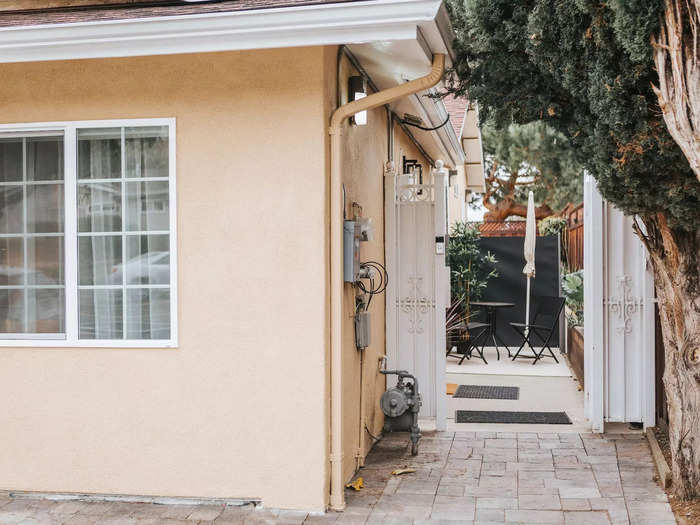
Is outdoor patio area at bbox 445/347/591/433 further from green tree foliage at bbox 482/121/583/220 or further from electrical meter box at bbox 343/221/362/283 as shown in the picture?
green tree foliage at bbox 482/121/583/220

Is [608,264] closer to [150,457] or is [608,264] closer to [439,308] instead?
[439,308]

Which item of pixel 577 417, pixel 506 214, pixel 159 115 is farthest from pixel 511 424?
pixel 506 214

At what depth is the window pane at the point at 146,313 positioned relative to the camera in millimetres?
5297

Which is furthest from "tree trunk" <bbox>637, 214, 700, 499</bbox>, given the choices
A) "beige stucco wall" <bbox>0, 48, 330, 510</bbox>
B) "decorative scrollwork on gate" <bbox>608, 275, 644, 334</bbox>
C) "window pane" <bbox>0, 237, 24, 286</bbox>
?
"window pane" <bbox>0, 237, 24, 286</bbox>

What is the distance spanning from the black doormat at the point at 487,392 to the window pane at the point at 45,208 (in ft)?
16.7

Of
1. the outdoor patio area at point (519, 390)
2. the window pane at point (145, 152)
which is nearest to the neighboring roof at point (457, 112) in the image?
the outdoor patio area at point (519, 390)

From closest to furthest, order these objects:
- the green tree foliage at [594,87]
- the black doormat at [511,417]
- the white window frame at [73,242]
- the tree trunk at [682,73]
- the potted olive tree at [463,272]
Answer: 1. the tree trunk at [682,73]
2. the green tree foliage at [594,87]
3. the white window frame at [73,242]
4. the black doormat at [511,417]
5. the potted olive tree at [463,272]

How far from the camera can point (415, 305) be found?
7.55 m

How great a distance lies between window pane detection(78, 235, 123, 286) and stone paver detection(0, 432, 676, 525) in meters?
1.51

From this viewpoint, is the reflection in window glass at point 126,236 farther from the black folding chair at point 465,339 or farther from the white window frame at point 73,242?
the black folding chair at point 465,339

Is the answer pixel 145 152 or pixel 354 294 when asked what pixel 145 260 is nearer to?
pixel 145 152

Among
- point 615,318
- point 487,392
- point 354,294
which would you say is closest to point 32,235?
point 354,294

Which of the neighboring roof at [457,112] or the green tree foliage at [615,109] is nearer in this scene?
the green tree foliage at [615,109]

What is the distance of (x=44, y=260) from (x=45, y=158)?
0.70 m
